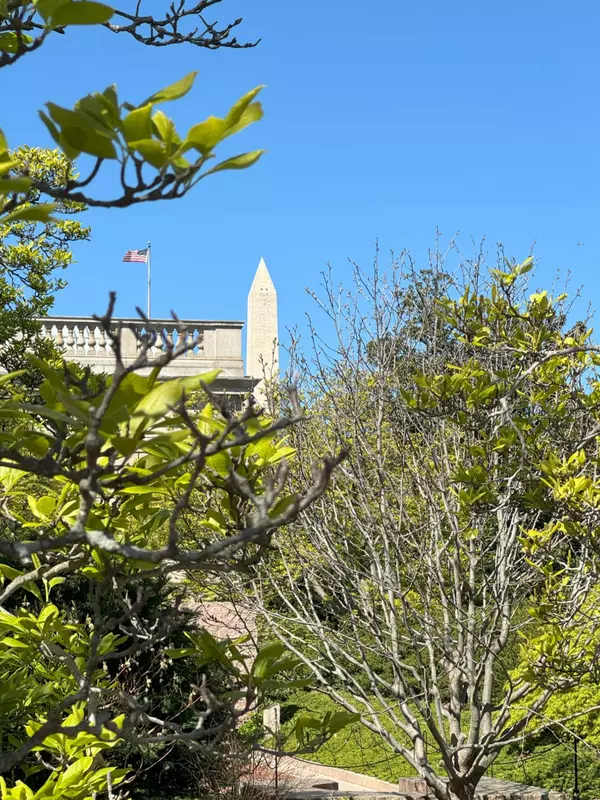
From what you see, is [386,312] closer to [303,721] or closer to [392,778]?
[303,721]

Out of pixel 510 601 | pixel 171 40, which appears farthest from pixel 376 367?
pixel 171 40

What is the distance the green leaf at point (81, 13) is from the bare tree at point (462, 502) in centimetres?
237

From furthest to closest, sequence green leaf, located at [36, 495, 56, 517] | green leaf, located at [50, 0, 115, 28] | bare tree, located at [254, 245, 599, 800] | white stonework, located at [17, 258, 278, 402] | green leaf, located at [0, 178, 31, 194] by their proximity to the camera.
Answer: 1. white stonework, located at [17, 258, 278, 402]
2. bare tree, located at [254, 245, 599, 800]
3. green leaf, located at [36, 495, 56, 517]
4. green leaf, located at [50, 0, 115, 28]
5. green leaf, located at [0, 178, 31, 194]

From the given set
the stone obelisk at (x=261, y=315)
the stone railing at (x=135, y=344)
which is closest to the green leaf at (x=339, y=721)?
the stone railing at (x=135, y=344)

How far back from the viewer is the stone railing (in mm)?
17781

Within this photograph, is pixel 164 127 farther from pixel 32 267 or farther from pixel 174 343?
pixel 174 343

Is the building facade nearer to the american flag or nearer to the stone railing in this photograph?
the stone railing

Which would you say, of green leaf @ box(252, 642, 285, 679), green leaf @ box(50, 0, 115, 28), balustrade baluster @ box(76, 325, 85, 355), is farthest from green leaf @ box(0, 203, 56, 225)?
balustrade baluster @ box(76, 325, 85, 355)

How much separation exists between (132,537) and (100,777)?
669 millimetres

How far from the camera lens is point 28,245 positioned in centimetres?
988

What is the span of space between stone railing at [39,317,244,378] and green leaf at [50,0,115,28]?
1575 cm

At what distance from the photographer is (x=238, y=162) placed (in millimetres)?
1162

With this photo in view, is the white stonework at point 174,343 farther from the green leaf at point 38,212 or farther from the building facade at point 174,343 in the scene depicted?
the green leaf at point 38,212

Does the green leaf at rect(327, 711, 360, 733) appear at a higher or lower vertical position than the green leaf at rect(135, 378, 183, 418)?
lower
